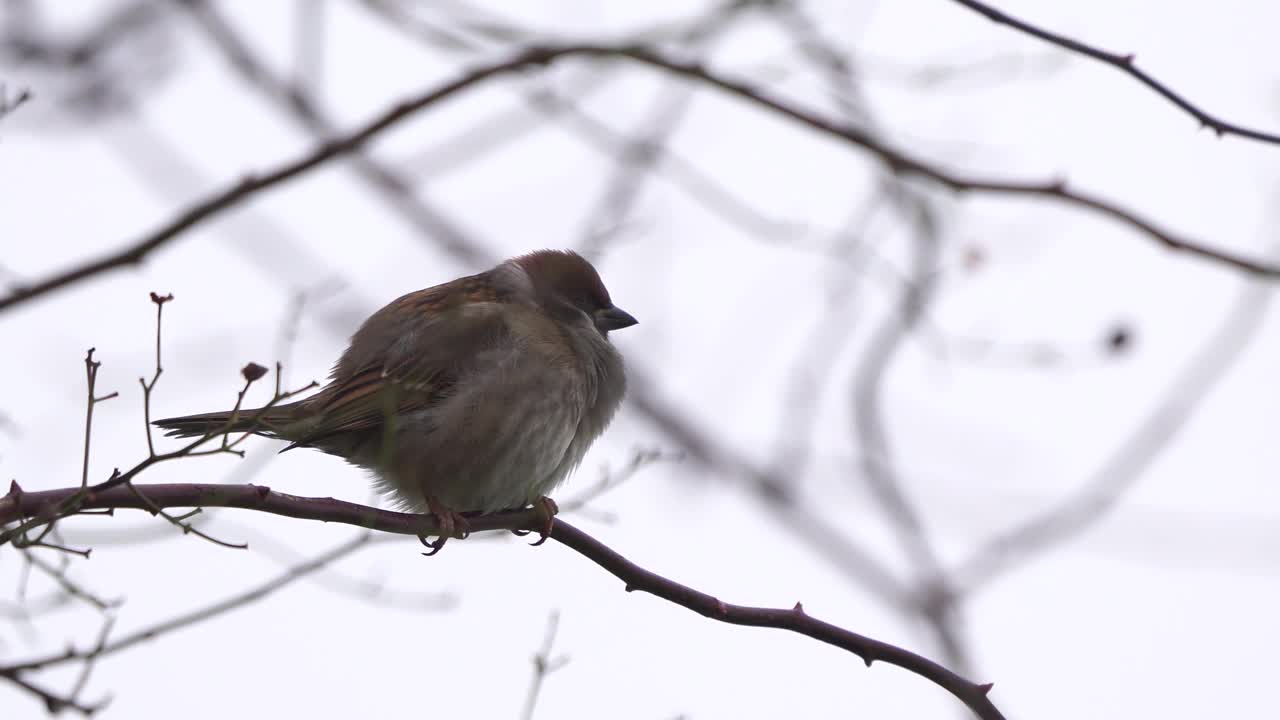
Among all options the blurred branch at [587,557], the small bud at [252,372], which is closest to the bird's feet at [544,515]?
the blurred branch at [587,557]

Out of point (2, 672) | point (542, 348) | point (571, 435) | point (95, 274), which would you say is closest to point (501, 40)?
Answer: point (542, 348)

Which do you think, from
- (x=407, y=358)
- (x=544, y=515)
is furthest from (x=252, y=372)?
(x=407, y=358)

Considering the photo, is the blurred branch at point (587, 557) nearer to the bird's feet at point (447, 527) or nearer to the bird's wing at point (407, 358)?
the bird's feet at point (447, 527)

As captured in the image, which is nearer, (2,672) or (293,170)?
(2,672)

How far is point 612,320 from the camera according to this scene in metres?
7.04

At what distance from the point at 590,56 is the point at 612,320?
2.22m

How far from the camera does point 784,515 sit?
9.88 m

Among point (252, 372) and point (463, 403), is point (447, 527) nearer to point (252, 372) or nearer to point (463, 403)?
point (463, 403)

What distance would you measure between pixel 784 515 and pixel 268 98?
185 inches

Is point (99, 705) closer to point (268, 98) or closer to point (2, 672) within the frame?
point (2, 672)

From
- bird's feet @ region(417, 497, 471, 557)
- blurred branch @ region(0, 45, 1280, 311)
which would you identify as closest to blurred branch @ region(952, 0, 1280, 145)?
blurred branch @ region(0, 45, 1280, 311)

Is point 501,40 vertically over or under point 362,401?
over

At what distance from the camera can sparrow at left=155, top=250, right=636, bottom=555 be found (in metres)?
5.68

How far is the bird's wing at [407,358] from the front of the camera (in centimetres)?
559
